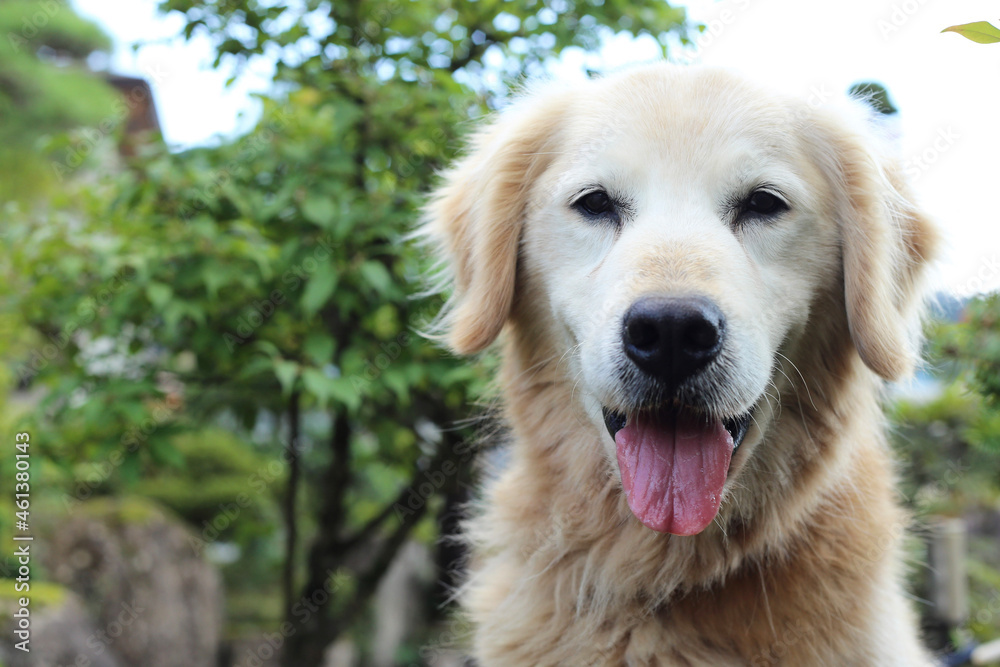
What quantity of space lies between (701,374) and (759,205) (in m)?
0.56

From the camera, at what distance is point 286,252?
9.53 ft

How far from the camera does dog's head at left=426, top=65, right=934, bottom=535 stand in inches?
67.1

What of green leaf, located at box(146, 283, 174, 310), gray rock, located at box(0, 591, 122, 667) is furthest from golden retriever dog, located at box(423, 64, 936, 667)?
gray rock, located at box(0, 591, 122, 667)

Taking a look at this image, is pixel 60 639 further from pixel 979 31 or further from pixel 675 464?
pixel 979 31

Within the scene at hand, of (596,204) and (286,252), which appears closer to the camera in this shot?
(596,204)

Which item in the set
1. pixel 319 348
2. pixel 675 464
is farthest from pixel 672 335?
pixel 319 348

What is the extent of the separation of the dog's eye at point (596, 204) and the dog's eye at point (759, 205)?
34 cm

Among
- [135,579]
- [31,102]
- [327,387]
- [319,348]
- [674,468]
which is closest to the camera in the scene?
[674,468]

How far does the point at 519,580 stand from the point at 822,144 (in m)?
1.54

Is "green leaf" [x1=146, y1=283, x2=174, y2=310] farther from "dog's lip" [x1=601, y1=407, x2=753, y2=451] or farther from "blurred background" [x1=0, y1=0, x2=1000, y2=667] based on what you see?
"dog's lip" [x1=601, y1=407, x2=753, y2=451]

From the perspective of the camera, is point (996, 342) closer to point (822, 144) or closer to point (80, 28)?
point (822, 144)

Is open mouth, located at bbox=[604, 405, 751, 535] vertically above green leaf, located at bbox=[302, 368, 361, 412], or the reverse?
open mouth, located at bbox=[604, 405, 751, 535]

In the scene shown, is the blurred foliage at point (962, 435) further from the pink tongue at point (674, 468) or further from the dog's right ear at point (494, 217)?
the dog's right ear at point (494, 217)

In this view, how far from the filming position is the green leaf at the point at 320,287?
2.71 metres
